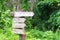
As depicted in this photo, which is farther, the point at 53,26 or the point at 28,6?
the point at 28,6

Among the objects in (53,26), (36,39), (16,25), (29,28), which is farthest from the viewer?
(29,28)

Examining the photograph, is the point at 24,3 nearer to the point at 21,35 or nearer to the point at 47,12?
the point at 47,12

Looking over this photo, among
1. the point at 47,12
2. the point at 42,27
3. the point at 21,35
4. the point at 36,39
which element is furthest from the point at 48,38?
the point at 21,35

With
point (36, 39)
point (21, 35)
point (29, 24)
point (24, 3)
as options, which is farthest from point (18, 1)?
point (21, 35)

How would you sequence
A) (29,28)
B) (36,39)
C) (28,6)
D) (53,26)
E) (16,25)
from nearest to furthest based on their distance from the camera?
(16,25), (36,39), (53,26), (29,28), (28,6)

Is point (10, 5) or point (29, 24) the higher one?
point (10, 5)

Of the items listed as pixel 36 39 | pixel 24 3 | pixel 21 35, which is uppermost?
pixel 24 3

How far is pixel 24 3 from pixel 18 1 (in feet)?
0.88

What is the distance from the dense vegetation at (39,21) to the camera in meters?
6.78

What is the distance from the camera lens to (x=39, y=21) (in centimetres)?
809

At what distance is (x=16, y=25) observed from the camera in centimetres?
455

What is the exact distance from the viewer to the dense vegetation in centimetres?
678

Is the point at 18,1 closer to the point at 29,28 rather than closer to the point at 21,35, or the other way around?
the point at 29,28

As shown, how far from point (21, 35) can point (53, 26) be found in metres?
2.72
